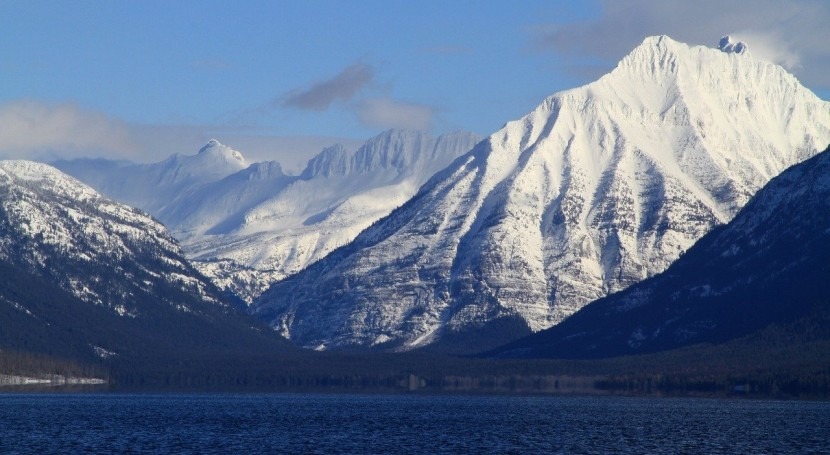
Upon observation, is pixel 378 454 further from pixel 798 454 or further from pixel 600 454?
pixel 798 454

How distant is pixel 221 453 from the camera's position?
198500 mm

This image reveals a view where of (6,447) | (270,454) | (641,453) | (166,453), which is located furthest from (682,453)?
(6,447)

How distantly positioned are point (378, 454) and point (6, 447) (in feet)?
155

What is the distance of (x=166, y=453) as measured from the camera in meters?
195

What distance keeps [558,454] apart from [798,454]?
29928 millimetres

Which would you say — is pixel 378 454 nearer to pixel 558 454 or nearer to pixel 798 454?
pixel 558 454

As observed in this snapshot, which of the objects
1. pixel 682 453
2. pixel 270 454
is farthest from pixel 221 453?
pixel 682 453

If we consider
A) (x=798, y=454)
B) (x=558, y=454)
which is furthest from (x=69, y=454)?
(x=798, y=454)

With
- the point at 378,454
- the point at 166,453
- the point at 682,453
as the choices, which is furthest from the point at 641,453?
the point at 166,453

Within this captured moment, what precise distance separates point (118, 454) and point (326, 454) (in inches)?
1021

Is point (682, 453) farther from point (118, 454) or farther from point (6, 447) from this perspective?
point (6, 447)

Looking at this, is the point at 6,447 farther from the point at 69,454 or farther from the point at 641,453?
the point at 641,453

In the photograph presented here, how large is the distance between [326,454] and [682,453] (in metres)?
45.3

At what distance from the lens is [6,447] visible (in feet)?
649
